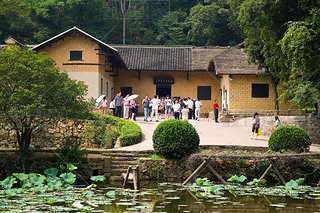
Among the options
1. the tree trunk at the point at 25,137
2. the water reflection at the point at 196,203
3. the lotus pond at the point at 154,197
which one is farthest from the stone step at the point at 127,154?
the water reflection at the point at 196,203

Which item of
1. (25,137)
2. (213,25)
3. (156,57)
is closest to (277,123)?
(25,137)

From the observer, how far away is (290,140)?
55.7 feet

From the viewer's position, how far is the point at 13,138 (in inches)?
825

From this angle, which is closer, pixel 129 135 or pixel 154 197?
pixel 154 197

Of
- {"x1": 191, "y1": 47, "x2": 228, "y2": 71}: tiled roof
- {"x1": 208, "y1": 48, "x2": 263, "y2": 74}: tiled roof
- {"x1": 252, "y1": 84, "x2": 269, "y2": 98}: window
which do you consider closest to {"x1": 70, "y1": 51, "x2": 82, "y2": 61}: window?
{"x1": 208, "y1": 48, "x2": 263, "y2": 74}: tiled roof

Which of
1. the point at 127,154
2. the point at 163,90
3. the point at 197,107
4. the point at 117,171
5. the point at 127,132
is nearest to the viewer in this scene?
the point at 117,171

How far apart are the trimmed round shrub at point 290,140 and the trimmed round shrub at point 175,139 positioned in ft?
9.13

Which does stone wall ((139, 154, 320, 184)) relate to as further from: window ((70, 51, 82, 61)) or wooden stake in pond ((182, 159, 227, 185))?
window ((70, 51, 82, 61))

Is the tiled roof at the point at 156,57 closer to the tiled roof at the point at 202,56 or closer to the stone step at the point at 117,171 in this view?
the tiled roof at the point at 202,56

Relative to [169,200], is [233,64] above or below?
above

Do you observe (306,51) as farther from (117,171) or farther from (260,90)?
(260,90)

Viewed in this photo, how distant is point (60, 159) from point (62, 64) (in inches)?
654

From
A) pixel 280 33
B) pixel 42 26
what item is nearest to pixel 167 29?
pixel 42 26

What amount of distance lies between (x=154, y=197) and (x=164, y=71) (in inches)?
1023
